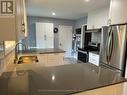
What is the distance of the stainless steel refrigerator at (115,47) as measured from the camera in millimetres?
2502

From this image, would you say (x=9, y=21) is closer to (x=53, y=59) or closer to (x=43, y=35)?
(x=53, y=59)

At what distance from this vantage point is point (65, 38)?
7.20 m

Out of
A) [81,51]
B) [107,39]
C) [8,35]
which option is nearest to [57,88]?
[8,35]

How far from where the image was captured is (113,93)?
1.26 metres

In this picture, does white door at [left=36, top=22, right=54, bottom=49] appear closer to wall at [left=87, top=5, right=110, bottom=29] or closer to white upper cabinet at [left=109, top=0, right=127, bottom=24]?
wall at [left=87, top=5, right=110, bottom=29]

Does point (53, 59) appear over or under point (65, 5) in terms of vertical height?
under

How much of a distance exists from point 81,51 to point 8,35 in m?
3.97

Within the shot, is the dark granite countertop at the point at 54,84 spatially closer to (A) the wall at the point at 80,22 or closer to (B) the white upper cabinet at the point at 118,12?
Answer: (B) the white upper cabinet at the point at 118,12

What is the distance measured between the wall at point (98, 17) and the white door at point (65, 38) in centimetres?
267

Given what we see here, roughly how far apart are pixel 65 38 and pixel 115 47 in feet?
15.4

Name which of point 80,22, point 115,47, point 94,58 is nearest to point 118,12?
point 115,47

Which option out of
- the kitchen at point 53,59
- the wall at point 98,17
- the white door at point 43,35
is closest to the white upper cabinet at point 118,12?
the kitchen at point 53,59

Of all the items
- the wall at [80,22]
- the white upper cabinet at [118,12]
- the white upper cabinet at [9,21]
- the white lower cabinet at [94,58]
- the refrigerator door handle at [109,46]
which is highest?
the wall at [80,22]

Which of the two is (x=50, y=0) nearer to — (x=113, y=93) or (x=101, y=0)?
(x=101, y=0)
